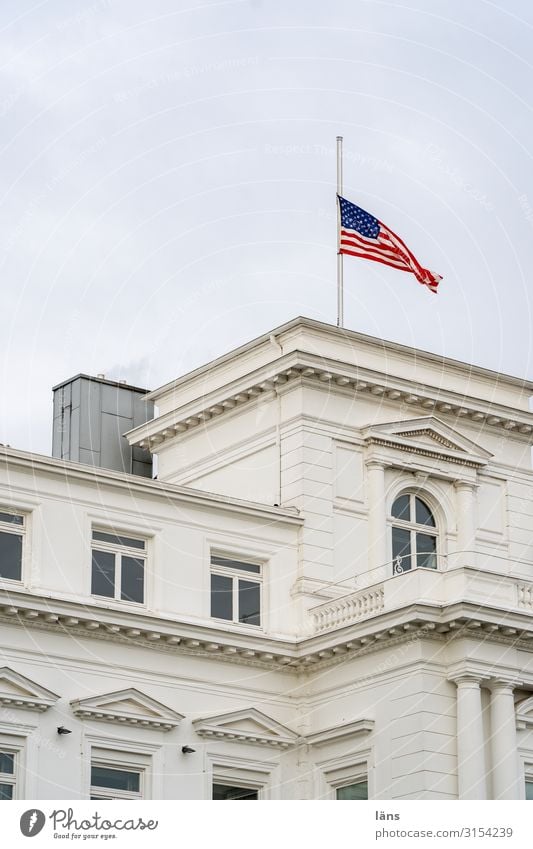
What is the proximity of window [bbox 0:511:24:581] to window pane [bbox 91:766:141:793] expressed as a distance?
453 cm

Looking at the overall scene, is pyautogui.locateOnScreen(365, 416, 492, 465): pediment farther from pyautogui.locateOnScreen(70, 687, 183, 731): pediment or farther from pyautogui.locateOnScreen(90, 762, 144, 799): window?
pyautogui.locateOnScreen(90, 762, 144, 799): window

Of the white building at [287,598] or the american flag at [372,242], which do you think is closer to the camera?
the white building at [287,598]

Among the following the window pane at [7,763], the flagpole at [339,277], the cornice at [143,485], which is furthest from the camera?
the flagpole at [339,277]

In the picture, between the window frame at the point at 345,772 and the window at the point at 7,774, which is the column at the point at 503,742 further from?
the window at the point at 7,774

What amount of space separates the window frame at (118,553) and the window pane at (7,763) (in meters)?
4.28

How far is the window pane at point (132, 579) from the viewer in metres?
44.2

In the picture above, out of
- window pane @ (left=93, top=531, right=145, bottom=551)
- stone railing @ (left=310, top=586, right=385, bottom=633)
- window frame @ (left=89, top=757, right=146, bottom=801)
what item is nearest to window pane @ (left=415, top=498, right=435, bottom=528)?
stone railing @ (left=310, top=586, right=385, bottom=633)

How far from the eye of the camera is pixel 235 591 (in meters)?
46.0

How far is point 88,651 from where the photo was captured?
42.5m

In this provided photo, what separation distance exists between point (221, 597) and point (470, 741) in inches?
289

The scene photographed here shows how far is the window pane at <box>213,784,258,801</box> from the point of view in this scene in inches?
1718

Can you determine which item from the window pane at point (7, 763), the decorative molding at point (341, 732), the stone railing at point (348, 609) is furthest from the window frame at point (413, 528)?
the window pane at point (7, 763)
